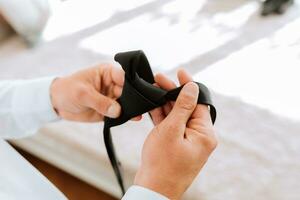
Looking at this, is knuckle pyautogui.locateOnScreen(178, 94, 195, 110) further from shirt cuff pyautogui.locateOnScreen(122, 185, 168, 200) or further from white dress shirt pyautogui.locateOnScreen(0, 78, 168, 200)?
white dress shirt pyautogui.locateOnScreen(0, 78, 168, 200)

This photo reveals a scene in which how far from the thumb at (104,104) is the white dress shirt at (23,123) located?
11cm

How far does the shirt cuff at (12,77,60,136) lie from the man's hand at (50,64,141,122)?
0.02 m

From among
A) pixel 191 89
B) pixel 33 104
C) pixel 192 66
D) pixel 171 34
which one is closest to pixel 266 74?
pixel 192 66

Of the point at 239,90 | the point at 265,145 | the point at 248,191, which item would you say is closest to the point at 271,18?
the point at 239,90

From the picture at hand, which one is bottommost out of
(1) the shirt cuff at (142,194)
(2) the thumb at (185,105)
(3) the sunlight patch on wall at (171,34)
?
(3) the sunlight patch on wall at (171,34)

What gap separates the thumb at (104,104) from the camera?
0.65 meters

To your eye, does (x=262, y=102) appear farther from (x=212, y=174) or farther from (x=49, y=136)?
(x=49, y=136)

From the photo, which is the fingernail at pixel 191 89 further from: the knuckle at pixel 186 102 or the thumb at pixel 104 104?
the thumb at pixel 104 104

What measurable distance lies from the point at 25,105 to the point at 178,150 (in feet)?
1.23

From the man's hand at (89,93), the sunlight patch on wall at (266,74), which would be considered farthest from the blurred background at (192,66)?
the man's hand at (89,93)

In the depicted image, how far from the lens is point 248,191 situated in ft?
2.44

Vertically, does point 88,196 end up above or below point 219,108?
below

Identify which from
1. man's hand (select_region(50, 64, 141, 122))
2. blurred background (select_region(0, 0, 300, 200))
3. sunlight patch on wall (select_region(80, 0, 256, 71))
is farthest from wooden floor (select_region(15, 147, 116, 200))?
man's hand (select_region(50, 64, 141, 122))

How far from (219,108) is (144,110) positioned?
12.9 inches
